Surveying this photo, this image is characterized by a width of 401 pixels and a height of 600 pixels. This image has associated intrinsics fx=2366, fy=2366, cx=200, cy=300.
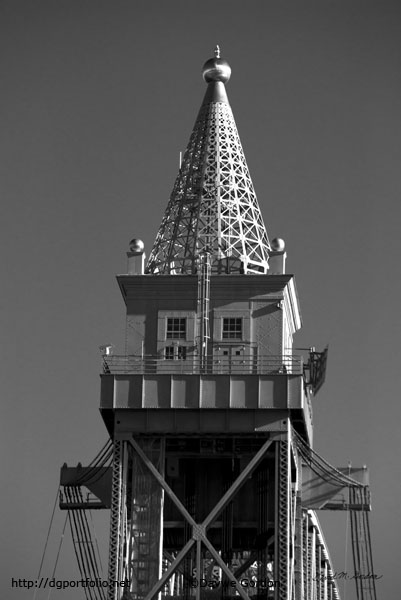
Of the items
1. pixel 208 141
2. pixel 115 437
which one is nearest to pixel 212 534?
pixel 115 437

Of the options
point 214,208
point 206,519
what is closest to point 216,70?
point 214,208

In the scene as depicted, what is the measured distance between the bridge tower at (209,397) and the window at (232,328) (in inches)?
2.0

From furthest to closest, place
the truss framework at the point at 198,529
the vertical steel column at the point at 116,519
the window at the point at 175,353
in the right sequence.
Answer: the window at the point at 175,353
the truss framework at the point at 198,529
the vertical steel column at the point at 116,519

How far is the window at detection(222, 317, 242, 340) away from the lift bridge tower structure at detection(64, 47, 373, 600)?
0.05m

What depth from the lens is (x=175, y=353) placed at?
120375 mm

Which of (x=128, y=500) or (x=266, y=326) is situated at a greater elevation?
(x=266, y=326)

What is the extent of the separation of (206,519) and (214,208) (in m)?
17.1

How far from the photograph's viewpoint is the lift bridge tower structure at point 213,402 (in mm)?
116688

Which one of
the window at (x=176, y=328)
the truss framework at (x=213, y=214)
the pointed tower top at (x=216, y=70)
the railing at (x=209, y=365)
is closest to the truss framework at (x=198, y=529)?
the railing at (x=209, y=365)

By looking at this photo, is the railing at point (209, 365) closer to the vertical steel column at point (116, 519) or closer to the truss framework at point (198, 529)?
the truss framework at point (198, 529)

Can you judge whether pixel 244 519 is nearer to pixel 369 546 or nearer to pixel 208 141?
pixel 369 546

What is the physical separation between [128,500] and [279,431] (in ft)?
28.0

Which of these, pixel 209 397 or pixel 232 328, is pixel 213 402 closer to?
pixel 209 397

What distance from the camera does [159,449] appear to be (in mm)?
117812
